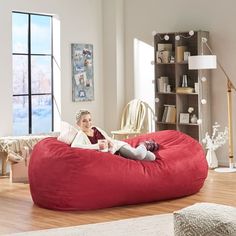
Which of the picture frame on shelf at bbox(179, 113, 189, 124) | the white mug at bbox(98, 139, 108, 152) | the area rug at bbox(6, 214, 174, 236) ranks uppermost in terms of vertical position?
the picture frame on shelf at bbox(179, 113, 189, 124)

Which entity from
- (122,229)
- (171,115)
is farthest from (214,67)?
(122,229)

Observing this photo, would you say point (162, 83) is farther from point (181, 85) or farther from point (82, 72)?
point (82, 72)

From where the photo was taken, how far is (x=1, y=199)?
623 centimetres

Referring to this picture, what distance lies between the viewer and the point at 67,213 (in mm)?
5469

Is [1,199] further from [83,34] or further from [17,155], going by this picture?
[83,34]

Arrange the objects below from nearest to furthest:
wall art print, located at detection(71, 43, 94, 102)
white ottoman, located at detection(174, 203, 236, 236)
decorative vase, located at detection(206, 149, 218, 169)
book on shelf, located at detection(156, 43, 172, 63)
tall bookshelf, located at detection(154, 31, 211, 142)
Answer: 1. white ottoman, located at detection(174, 203, 236, 236)
2. decorative vase, located at detection(206, 149, 218, 169)
3. tall bookshelf, located at detection(154, 31, 211, 142)
4. book on shelf, located at detection(156, 43, 172, 63)
5. wall art print, located at detection(71, 43, 94, 102)

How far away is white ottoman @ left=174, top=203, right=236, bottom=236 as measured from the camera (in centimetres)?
379

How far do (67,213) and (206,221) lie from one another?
1911 mm

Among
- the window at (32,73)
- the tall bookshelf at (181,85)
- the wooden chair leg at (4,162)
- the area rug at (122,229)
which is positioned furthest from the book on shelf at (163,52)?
the area rug at (122,229)

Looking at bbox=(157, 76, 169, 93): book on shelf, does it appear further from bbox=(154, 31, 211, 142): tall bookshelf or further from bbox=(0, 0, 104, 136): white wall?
bbox=(0, 0, 104, 136): white wall

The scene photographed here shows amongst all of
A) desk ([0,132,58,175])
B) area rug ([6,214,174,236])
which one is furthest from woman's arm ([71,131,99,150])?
desk ([0,132,58,175])

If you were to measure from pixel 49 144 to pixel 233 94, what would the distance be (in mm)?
3215

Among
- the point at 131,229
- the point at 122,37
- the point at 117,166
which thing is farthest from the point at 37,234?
the point at 122,37

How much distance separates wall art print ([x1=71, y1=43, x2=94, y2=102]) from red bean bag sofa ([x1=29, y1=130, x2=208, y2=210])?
3.01 m
